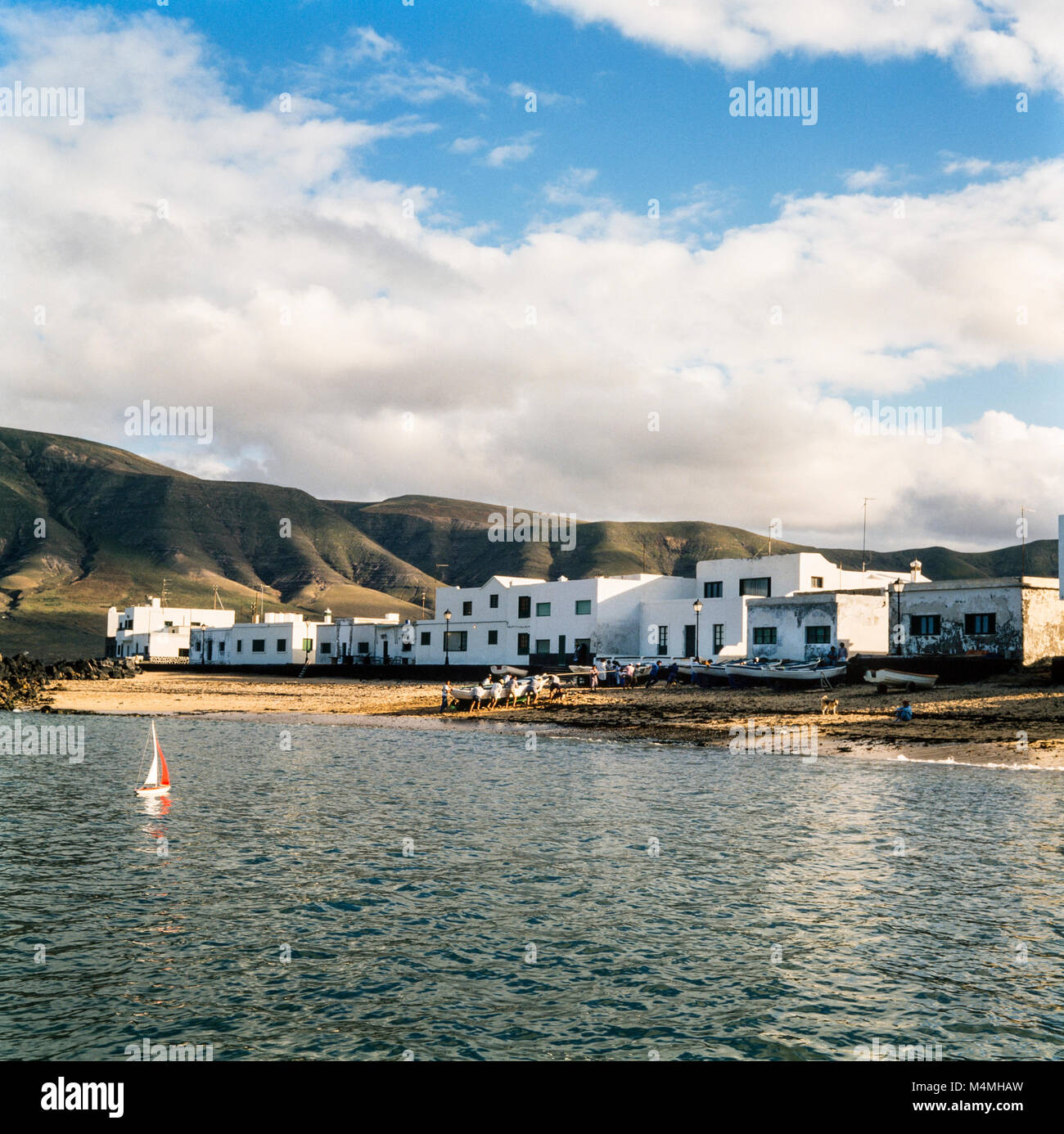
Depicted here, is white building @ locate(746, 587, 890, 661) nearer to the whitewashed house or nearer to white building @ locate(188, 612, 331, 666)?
the whitewashed house

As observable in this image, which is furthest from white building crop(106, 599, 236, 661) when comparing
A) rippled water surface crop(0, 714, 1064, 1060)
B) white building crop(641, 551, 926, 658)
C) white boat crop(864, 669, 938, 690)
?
rippled water surface crop(0, 714, 1064, 1060)

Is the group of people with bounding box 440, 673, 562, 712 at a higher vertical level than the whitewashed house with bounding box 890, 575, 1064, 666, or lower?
lower

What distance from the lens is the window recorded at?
56.4 m

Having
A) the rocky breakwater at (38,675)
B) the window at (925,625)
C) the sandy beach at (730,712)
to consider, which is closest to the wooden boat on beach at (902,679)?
the sandy beach at (730,712)

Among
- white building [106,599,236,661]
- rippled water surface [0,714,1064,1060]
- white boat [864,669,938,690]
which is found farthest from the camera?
white building [106,599,236,661]

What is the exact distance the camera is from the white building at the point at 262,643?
10731 centimetres

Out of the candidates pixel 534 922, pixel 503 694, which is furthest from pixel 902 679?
pixel 534 922

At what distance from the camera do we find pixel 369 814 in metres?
21.6

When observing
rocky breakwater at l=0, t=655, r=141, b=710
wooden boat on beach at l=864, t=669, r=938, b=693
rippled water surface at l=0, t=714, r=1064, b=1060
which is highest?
wooden boat on beach at l=864, t=669, r=938, b=693

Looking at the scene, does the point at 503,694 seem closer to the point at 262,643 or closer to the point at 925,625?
the point at 925,625

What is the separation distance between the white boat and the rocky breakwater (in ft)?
145

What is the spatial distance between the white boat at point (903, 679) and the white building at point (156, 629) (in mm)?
96698
